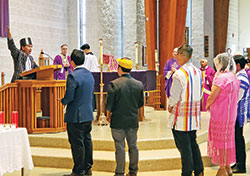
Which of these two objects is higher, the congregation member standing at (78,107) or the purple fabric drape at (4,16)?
the purple fabric drape at (4,16)

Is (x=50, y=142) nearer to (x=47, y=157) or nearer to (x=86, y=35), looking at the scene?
(x=47, y=157)

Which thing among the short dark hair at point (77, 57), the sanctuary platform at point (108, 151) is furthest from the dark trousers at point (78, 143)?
the short dark hair at point (77, 57)

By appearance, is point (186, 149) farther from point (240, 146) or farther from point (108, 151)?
point (108, 151)

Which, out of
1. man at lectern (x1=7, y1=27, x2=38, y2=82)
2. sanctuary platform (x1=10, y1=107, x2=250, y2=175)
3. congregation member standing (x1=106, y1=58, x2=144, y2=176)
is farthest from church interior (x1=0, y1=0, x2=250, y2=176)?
congregation member standing (x1=106, y1=58, x2=144, y2=176)

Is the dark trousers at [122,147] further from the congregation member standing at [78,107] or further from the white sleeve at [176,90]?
the white sleeve at [176,90]

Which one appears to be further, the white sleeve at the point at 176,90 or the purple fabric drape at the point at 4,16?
the purple fabric drape at the point at 4,16

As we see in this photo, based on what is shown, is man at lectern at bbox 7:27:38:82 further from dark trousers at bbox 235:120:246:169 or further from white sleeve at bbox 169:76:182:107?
dark trousers at bbox 235:120:246:169

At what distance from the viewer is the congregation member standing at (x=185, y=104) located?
4203mm

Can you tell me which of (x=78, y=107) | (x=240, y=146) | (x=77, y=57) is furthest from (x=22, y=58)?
(x=240, y=146)

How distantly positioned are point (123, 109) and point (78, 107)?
590 millimetres

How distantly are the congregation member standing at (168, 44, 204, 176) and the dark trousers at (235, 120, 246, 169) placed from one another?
3.51ft

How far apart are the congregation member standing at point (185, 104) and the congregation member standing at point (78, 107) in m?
1.06

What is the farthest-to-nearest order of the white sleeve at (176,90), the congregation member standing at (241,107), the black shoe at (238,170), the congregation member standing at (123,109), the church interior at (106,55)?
the church interior at (106,55)
the black shoe at (238,170)
the congregation member standing at (241,107)
the congregation member standing at (123,109)
the white sleeve at (176,90)

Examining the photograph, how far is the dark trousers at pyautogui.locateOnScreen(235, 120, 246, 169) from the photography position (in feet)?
16.8
